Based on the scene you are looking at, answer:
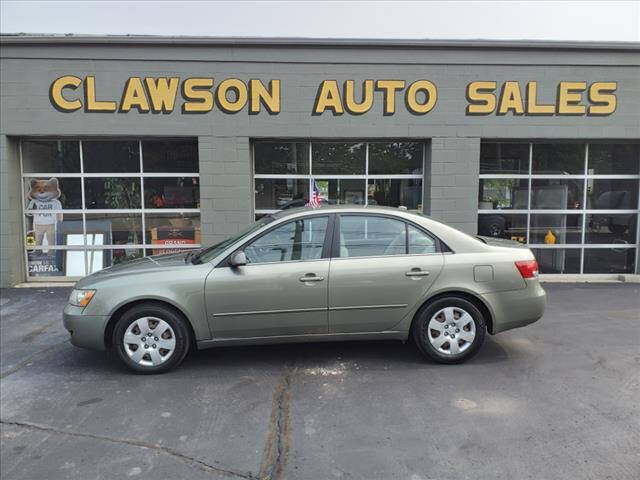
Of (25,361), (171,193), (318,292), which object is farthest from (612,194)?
(25,361)

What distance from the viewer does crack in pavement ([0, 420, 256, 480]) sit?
3.14 metres

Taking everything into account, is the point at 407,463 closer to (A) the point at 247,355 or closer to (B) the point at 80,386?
(A) the point at 247,355

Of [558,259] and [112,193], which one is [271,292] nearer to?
[112,193]

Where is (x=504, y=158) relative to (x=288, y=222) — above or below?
above

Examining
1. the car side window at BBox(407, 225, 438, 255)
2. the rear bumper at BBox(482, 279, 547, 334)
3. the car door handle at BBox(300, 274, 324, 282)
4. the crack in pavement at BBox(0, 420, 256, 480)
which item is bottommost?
the crack in pavement at BBox(0, 420, 256, 480)

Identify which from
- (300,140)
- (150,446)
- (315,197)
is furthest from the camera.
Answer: (315,197)

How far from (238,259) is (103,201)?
5.93 metres

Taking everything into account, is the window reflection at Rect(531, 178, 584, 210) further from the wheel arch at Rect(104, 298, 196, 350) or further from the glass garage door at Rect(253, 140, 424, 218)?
the wheel arch at Rect(104, 298, 196, 350)

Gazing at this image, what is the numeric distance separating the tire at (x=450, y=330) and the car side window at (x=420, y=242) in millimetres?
507

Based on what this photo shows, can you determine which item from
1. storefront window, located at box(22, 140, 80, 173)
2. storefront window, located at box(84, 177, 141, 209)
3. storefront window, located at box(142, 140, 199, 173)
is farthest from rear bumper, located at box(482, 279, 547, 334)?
storefront window, located at box(22, 140, 80, 173)

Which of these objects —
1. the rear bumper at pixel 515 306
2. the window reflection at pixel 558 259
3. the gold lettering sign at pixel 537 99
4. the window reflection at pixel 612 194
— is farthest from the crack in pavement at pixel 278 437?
the window reflection at pixel 612 194

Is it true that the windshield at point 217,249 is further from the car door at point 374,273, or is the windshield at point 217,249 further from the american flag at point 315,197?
the american flag at point 315,197

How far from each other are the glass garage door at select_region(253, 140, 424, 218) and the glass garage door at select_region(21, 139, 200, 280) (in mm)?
1323

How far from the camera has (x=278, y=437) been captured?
355 cm
